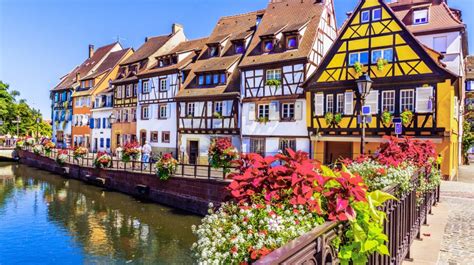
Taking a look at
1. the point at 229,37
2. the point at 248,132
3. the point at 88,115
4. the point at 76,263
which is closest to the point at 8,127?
the point at 88,115

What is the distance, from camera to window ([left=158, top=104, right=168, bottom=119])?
3257cm

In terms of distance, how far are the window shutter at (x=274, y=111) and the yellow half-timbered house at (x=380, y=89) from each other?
7.59 feet

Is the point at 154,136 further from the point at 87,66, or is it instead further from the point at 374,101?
the point at 87,66

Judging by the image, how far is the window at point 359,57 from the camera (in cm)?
2127

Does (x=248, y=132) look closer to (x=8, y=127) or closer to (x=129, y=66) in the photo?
(x=129, y=66)

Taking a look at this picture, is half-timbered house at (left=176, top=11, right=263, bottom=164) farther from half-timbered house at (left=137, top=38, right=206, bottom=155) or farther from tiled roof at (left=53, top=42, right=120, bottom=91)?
tiled roof at (left=53, top=42, right=120, bottom=91)

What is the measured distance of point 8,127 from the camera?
59.7m

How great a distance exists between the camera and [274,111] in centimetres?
2481

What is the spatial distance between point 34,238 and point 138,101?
73.3 feet

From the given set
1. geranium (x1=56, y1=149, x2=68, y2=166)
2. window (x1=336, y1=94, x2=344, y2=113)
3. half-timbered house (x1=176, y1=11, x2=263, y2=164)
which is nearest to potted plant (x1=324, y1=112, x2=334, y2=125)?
window (x1=336, y1=94, x2=344, y2=113)

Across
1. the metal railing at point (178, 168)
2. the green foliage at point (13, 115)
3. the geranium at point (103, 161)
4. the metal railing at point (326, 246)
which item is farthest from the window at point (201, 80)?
the green foliage at point (13, 115)

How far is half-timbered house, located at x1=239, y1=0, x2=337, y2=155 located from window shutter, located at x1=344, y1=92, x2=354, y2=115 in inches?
111

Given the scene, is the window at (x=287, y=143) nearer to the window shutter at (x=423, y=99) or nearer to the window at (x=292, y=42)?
the window at (x=292, y=42)

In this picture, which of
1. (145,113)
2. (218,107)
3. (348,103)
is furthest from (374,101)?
(145,113)
